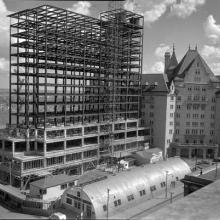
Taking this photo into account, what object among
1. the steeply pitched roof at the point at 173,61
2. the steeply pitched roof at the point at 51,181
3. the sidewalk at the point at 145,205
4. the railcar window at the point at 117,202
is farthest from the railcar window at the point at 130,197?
the steeply pitched roof at the point at 173,61

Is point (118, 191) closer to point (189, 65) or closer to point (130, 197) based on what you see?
point (130, 197)

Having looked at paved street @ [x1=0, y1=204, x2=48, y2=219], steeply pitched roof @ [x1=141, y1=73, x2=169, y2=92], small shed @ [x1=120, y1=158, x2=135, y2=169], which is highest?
steeply pitched roof @ [x1=141, y1=73, x2=169, y2=92]

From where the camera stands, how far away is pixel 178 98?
4432 inches

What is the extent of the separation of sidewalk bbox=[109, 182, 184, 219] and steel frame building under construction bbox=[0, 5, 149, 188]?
1032 inches

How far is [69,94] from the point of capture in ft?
300

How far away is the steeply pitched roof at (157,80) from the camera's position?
111 metres

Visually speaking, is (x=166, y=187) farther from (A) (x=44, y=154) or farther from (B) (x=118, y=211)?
(A) (x=44, y=154)

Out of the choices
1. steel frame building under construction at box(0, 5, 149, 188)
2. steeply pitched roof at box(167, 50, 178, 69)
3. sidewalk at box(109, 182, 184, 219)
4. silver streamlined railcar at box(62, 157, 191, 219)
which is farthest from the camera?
steeply pitched roof at box(167, 50, 178, 69)

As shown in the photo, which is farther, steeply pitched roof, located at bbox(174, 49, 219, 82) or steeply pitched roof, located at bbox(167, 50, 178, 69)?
steeply pitched roof, located at bbox(167, 50, 178, 69)

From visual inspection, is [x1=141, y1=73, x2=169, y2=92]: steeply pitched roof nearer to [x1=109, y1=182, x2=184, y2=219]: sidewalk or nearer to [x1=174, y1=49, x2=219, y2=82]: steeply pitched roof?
[x1=174, y1=49, x2=219, y2=82]: steeply pitched roof

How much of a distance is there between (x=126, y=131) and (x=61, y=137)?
2845cm

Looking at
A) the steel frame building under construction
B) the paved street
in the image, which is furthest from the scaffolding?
the paved street

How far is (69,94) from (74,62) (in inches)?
730

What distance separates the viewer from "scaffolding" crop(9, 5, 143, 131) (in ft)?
283
